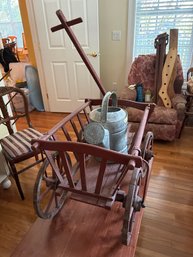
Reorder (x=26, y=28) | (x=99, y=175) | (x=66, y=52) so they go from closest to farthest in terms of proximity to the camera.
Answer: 1. (x=99, y=175)
2. (x=66, y=52)
3. (x=26, y=28)

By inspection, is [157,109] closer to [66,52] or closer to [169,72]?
[169,72]

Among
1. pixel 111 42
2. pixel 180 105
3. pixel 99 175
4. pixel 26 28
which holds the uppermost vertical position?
pixel 26 28

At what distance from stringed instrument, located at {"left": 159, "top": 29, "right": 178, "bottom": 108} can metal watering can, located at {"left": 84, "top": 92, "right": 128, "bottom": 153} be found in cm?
132

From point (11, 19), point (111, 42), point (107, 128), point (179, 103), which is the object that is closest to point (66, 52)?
point (111, 42)

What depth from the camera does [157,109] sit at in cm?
222

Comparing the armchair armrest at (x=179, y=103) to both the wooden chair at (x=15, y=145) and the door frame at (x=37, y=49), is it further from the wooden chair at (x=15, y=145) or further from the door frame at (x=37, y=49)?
the door frame at (x=37, y=49)

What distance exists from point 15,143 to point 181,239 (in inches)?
54.5

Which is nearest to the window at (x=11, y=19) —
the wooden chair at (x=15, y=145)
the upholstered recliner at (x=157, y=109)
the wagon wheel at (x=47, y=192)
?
the upholstered recliner at (x=157, y=109)

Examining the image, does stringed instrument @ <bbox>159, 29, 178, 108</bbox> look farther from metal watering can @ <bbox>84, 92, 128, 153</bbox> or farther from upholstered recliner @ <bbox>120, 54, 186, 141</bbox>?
metal watering can @ <bbox>84, 92, 128, 153</bbox>

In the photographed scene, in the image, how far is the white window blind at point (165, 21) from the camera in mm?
2389

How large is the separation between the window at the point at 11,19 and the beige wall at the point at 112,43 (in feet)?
12.0

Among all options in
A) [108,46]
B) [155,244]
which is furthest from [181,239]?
[108,46]

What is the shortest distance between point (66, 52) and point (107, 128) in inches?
83.2

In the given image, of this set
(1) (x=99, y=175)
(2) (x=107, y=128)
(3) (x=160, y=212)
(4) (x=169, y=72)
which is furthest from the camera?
(4) (x=169, y=72)
